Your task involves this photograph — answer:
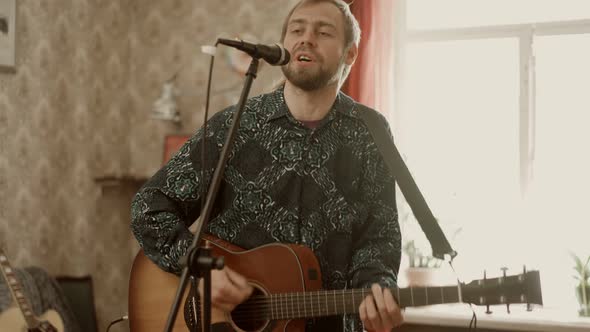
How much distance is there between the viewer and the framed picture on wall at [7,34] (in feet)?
11.8

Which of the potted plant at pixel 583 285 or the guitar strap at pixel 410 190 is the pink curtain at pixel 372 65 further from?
the guitar strap at pixel 410 190

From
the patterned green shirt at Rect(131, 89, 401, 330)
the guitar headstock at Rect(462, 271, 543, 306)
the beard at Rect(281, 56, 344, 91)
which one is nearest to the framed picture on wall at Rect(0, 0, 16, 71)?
the patterned green shirt at Rect(131, 89, 401, 330)

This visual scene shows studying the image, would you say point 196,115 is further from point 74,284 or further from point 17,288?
point 17,288

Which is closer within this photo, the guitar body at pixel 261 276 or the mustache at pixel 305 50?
the guitar body at pixel 261 276

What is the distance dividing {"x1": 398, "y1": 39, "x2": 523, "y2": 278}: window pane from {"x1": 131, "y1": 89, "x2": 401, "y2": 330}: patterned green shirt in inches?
67.3

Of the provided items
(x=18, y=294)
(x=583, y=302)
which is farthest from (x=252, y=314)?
(x=583, y=302)

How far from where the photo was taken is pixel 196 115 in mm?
4152

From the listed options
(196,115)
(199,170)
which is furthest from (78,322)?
(199,170)

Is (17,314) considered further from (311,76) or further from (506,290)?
(506,290)

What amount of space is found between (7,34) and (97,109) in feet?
2.32

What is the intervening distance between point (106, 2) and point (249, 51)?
9.96 feet

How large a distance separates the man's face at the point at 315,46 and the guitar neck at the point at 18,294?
1867mm

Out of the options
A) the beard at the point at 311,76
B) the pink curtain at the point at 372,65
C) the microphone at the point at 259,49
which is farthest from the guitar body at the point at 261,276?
the pink curtain at the point at 372,65

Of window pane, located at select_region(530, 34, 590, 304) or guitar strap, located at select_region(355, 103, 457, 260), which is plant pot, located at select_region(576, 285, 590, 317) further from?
guitar strap, located at select_region(355, 103, 457, 260)
